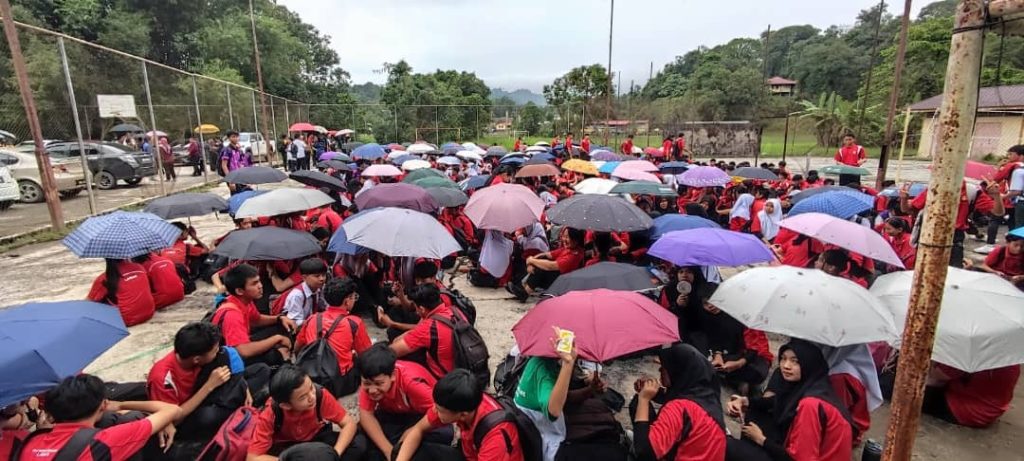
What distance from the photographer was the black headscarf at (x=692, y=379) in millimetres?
2820

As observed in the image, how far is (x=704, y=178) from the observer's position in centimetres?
872

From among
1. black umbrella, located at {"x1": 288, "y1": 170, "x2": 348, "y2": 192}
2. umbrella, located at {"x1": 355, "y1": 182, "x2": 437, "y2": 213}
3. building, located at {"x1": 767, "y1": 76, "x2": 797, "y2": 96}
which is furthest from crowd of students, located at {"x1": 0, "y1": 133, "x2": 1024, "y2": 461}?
building, located at {"x1": 767, "y1": 76, "x2": 797, "y2": 96}

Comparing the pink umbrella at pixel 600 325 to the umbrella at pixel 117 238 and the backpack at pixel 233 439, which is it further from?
the umbrella at pixel 117 238

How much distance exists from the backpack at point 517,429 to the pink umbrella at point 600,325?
0.32 meters

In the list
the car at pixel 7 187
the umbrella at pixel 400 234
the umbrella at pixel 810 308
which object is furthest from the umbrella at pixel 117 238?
the car at pixel 7 187

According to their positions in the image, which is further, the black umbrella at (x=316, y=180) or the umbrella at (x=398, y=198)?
the black umbrella at (x=316, y=180)

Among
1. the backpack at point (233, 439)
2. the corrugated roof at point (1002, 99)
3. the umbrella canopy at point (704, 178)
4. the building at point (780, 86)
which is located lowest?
the backpack at point (233, 439)

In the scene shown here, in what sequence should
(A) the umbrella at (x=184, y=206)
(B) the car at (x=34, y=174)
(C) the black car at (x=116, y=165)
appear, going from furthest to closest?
(C) the black car at (x=116, y=165) < (B) the car at (x=34, y=174) < (A) the umbrella at (x=184, y=206)

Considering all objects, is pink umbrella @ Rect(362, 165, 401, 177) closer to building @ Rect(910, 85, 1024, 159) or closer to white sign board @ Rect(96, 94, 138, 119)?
white sign board @ Rect(96, 94, 138, 119)

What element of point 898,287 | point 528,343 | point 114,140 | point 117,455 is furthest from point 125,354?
point 114,140

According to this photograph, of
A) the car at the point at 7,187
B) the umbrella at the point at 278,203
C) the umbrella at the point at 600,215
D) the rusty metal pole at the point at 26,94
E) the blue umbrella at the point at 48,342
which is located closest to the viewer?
the blue umbrella at the point at 48,342

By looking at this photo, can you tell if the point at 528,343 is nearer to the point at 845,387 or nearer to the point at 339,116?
the point at 845,387

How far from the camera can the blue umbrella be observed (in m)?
2.49

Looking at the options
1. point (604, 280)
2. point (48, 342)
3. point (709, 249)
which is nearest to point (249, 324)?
point (48, 342)
